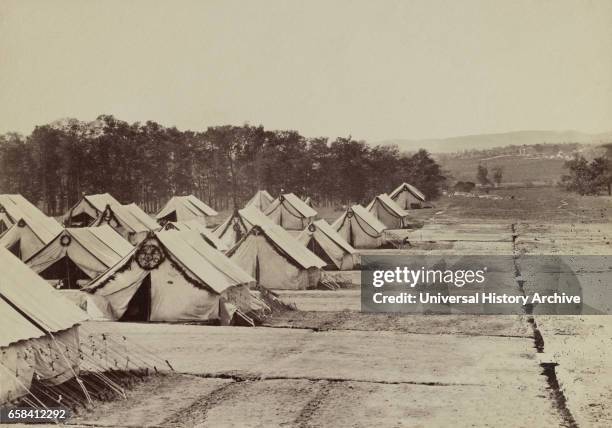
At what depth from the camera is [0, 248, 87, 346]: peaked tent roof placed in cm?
1352

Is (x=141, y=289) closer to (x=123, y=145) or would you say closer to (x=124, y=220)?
(x=124, y=220)

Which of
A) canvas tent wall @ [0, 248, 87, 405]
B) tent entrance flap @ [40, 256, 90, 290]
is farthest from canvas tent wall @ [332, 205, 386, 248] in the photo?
canvas tent wall @ [0, 248, 87, 405]

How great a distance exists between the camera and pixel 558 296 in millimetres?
23469

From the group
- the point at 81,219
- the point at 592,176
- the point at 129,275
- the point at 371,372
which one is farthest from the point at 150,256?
the point at 592,176

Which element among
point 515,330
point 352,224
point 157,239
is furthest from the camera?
point 352,224

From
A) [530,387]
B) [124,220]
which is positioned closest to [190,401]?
[530,387]

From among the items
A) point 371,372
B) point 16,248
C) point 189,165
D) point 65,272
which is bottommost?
point 371,372

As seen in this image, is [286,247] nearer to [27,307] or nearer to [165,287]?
[165,287]

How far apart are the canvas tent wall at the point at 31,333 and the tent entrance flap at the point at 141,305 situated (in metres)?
4.77

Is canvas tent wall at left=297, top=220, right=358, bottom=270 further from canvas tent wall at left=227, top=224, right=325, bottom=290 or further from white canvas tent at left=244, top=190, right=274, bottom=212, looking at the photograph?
white canvas tent at left=244, top=190, right=274, bottom=212

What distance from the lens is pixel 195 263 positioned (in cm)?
2058

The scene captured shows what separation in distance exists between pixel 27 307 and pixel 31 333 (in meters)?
0.79

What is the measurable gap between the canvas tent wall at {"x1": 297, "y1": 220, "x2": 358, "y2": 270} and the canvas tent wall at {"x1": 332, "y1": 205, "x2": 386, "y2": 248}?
756 cm

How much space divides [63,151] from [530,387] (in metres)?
52.8
